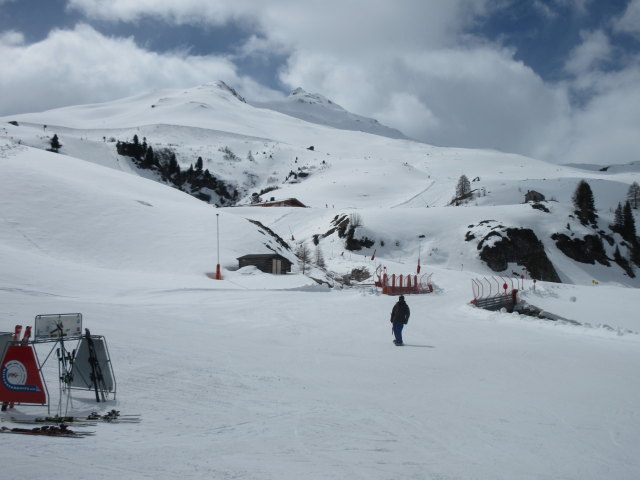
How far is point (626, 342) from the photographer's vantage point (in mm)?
15312

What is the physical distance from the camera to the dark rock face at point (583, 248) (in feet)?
227

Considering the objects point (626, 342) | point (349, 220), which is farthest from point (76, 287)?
point (349, 220)

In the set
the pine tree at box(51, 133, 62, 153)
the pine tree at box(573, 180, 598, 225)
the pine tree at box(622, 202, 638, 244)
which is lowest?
the pine tree at box(622, 202, 638, 244)

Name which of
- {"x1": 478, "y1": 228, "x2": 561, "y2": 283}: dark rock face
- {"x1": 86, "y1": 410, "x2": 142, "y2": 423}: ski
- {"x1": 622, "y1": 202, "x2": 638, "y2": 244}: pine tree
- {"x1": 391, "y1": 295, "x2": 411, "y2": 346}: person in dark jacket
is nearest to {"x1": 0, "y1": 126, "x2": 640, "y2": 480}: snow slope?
{"x1": 86, "y1": 410, "x2": 142, "y2": 423}: ski

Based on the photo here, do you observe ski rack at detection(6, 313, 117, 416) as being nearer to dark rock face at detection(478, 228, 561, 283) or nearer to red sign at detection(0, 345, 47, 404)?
red sign at detection(0, 345, 47, 404)

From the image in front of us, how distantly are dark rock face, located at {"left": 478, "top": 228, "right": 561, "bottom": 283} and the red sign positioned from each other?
63.0 meters

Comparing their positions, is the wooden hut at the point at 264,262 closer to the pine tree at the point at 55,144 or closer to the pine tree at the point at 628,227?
the pine tree at the point at 628,227

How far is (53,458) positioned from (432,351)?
10709 mm

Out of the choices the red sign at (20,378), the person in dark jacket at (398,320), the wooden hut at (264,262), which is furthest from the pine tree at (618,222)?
the red sign at (20,378)

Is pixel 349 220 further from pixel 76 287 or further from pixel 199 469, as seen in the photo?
pixel 199 469

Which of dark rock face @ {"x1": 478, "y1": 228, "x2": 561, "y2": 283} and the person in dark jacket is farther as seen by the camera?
dark rock face @ {"x1": 478, "y1": 228, "x2": 561, "y2": 283}

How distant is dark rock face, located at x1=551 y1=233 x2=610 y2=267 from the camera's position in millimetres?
69250

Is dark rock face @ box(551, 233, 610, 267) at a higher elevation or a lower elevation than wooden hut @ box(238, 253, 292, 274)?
higher

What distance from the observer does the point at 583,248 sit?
7006 cm
